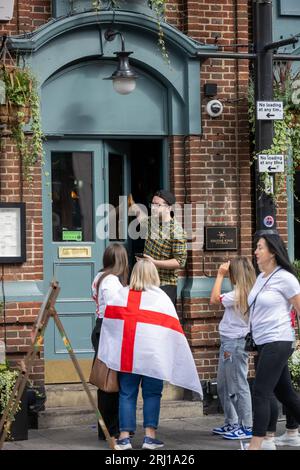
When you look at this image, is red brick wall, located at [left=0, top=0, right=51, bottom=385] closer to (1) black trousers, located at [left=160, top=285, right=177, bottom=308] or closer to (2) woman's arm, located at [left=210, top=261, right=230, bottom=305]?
(1) black trousers, located at [left=160, top=285, right=177, bottom=308]

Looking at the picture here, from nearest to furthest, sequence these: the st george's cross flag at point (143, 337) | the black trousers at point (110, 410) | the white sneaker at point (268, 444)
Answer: the white sneaker at point (268, 444) < the st george's cross flag at point (143, 337) < the black trousers at point (110, 410)

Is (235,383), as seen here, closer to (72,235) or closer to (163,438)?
(163,438)

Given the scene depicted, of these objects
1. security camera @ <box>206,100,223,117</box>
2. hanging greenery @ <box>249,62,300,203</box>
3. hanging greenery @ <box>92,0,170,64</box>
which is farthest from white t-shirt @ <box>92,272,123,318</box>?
security camera @ <box>206,100,223,117</box>

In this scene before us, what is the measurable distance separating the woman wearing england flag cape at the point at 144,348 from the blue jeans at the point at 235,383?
2.44ft

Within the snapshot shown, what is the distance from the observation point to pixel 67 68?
40.1 feet

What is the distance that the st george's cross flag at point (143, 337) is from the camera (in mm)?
10055

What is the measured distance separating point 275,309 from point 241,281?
1397 mm

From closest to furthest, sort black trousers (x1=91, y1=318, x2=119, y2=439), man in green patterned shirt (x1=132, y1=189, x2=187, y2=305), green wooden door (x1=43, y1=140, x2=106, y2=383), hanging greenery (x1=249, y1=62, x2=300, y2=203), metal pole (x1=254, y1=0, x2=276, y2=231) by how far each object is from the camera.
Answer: black trousers (x1=91, y1=318, x2=119, y2=439) < metal pole (x1=254, y1=0, x2=276, y2=231) < man in green patterned shirt (x1=132, y1=189, x2=187, y2=305) < green wooden door (x1=43, y1=140, x2=106, y2=383) < hanging greenery (x1=249, y1=62, x2=300, y2=203)

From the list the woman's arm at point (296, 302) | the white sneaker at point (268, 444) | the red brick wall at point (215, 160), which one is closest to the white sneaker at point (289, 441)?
the white sneaker at point (268, 444)

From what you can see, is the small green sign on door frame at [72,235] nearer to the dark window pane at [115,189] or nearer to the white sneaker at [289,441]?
the dark window pane at [115,189]

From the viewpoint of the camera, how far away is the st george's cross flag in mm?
10055

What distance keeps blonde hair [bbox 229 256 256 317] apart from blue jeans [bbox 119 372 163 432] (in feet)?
3.99

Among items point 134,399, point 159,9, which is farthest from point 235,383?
point 159,9

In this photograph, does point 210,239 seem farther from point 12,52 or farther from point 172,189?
point 12,52
